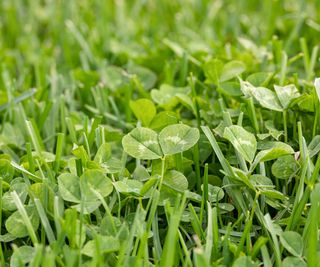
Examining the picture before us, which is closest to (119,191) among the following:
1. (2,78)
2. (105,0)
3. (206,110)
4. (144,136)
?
(144,136)

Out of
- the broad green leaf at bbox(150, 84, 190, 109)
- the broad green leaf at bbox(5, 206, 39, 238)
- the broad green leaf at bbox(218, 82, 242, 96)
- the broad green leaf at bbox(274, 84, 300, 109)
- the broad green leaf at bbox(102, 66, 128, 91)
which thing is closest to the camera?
the broad green leaf at bbox(5, 206, 39, 238)

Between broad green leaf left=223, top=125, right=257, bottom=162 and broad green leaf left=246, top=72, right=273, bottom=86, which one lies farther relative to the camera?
broad green leaf left=246, top=72, right=273, bottom=86

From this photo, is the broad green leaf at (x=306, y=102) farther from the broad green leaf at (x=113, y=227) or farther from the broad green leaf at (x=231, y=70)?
the broad green leaf at (x=113, y=227)

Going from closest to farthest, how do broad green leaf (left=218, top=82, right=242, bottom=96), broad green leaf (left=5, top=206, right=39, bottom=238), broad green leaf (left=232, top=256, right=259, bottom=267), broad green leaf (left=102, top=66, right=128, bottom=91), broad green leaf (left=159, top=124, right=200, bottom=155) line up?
1. broad green leaf (left=232, top=256, right=259, bottom=267)
2. broad green leaf (left=5, top=206, right=39, bottom=238)
3. broad green leaf (left=159, top=124, right=200, bottom=155)
4. broad green leaf (left=218, top=82, right=242, bottom=96)
5. broad green leaf (left=102, top=66, right=128, bottom=91)

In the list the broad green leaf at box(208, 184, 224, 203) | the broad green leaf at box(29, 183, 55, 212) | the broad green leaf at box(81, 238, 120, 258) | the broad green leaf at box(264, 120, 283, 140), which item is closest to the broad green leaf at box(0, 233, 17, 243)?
the broad green leaf at box(29, 183, 55, 212)

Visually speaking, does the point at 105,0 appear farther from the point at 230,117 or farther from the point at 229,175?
the point at 229,175

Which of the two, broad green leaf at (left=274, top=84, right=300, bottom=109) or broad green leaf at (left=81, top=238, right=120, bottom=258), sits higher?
broad green leaf at (left=274, top=84, right=300, bottom=109)

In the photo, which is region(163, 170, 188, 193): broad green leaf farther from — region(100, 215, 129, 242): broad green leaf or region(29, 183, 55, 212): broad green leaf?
region(29, 183, 55, 212): broad green leaf

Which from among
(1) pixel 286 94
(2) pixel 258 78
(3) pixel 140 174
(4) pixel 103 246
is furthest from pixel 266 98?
(4) pixel 103 246
